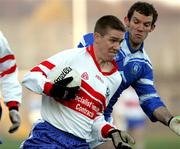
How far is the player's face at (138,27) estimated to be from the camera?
765cm

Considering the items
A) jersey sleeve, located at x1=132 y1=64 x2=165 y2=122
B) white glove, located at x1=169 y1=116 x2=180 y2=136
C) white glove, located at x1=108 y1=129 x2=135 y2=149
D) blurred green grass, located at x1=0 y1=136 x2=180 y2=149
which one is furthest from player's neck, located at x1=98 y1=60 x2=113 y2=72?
blurred green grass, located at x1=0 y1=136 x2=180 y2=149

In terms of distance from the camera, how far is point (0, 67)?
7930 mm

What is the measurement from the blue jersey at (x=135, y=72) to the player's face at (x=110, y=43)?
0.54 meters

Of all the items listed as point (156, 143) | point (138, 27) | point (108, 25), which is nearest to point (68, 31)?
point (156, 143)

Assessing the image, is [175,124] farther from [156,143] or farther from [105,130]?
[156,143]

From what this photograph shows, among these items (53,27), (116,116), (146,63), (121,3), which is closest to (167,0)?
(121,3)

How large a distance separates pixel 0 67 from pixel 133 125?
8.63m

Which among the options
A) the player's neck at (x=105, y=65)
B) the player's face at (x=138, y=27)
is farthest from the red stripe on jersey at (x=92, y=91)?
the player's face at (x=138, y=27)

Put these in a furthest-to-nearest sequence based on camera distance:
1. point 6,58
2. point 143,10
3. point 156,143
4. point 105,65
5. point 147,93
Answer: point 156,143, point 147,93, point 6,58, point 143,10, point 105,65

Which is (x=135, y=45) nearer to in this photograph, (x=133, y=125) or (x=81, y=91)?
(x=81, y=91)

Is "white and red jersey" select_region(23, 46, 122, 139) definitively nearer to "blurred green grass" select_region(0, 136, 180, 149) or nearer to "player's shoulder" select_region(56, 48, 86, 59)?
"player's shoulder" select_region(56, 48, 86, 59)

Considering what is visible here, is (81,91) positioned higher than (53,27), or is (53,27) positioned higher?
(81,91)

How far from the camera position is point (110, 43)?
279 inches

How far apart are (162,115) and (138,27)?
80cm
